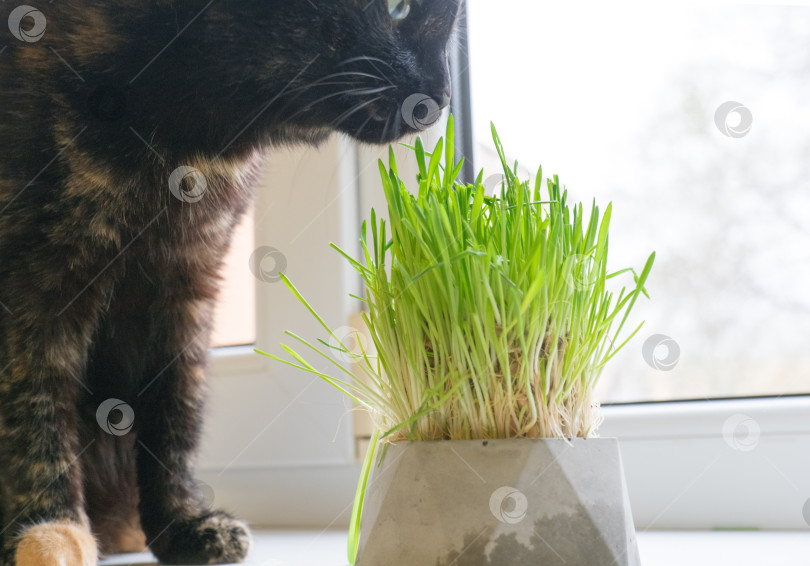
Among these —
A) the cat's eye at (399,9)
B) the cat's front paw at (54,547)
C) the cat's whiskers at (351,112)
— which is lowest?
the cat's front paw at (54,547)

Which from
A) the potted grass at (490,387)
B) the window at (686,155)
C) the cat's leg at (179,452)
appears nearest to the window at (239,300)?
the cat's leg at (179,452)

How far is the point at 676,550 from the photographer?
78 cm

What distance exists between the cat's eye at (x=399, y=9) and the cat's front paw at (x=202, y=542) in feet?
2.01

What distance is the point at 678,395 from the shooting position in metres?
0.99

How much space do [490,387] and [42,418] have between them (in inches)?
19.7

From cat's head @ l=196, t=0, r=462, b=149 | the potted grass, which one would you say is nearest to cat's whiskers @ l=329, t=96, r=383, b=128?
cat's head @ l=196, t=0, r=462, b=149

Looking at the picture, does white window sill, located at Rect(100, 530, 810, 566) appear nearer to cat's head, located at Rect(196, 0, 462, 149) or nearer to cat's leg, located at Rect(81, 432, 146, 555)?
cat's leg, located at Rect(81, 432, 146, 555)

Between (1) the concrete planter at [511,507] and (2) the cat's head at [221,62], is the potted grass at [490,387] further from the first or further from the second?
(2) the cat's head at [221,62]

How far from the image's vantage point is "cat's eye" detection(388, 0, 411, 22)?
836 millimetres

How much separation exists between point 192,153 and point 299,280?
0.36 m

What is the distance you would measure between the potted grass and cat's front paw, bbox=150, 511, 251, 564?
0.35 meters

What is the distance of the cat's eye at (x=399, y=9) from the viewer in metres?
0.84

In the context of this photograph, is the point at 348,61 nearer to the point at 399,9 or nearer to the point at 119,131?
the point at 399,9

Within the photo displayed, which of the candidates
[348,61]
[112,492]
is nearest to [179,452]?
[112,492]
